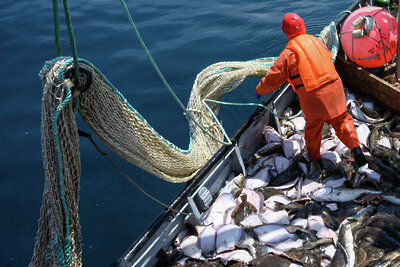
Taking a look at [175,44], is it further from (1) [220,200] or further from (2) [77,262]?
(2) [77,262]

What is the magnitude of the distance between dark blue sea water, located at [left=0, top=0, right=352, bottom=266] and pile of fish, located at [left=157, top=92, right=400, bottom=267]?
158cm

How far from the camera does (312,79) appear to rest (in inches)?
166

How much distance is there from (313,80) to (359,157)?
114 centimetres

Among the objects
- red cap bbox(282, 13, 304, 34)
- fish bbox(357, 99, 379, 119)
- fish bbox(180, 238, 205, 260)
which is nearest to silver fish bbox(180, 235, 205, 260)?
fish bbox(180, 238, 205, 260)

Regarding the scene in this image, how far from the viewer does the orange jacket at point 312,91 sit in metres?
4.26

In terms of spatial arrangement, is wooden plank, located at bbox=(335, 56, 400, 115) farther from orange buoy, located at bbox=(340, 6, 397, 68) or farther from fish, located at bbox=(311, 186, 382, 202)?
fish, located at bbox=(311, 186, 382, 202)

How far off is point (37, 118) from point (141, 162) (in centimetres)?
467

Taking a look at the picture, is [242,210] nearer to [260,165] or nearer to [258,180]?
[258,180]

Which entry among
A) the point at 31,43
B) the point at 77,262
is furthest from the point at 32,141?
the point at 77,262

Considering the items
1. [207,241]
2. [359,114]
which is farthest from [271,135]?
[207,241]

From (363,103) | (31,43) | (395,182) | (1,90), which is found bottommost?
(395,182)

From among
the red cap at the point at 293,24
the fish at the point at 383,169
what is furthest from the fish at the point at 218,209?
the red cap at the point at 293,24

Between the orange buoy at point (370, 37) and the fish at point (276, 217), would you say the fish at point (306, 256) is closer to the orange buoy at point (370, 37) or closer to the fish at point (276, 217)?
the fish at point (276, 217)

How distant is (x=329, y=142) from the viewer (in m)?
5.13
